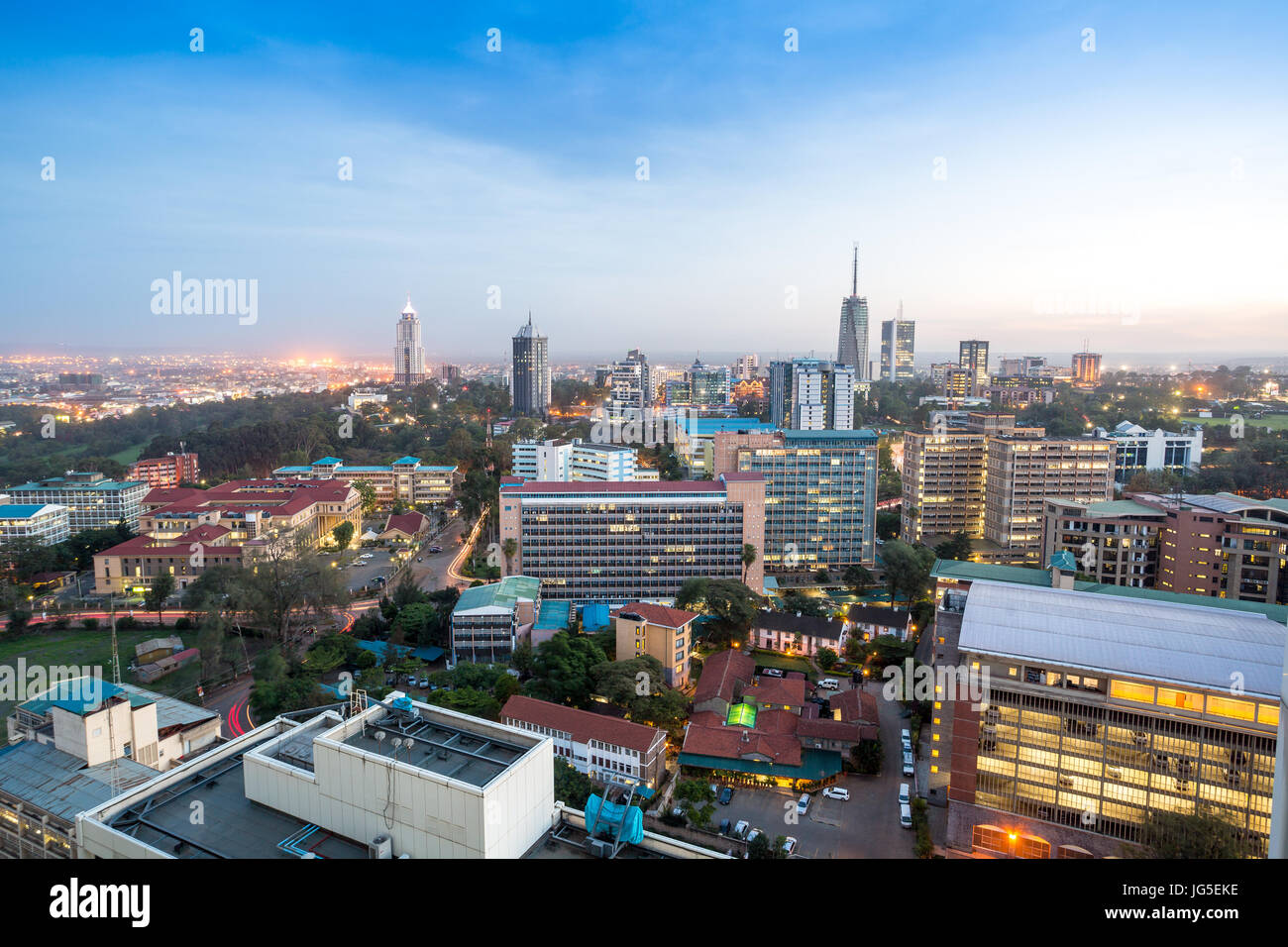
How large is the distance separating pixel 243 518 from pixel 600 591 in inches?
391

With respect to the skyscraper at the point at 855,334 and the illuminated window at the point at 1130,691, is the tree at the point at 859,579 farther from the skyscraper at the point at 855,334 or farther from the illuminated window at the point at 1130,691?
the skyscraper at the point at 855,334

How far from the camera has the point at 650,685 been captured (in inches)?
406

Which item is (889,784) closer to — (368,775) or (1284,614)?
(1284,614)

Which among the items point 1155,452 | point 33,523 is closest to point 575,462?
point 33,523

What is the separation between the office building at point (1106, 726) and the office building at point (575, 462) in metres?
15.1

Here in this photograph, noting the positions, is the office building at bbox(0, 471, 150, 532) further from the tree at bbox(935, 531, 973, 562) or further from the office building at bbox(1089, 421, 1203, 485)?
the office building at bbox(1089, 421, 1203, 485)

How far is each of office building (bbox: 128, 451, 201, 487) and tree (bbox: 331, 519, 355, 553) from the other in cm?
1005

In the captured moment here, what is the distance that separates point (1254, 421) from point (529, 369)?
35.4 metres

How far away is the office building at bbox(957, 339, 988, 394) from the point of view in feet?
176

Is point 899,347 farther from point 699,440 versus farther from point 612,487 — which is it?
point 612,487

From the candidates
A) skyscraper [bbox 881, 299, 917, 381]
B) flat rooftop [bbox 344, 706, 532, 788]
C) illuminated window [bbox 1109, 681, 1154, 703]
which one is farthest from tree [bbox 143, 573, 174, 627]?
skyscraper [bbox 881, 299, 917, 381]

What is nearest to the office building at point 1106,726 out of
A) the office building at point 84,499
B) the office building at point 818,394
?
the office building at point 84,499
